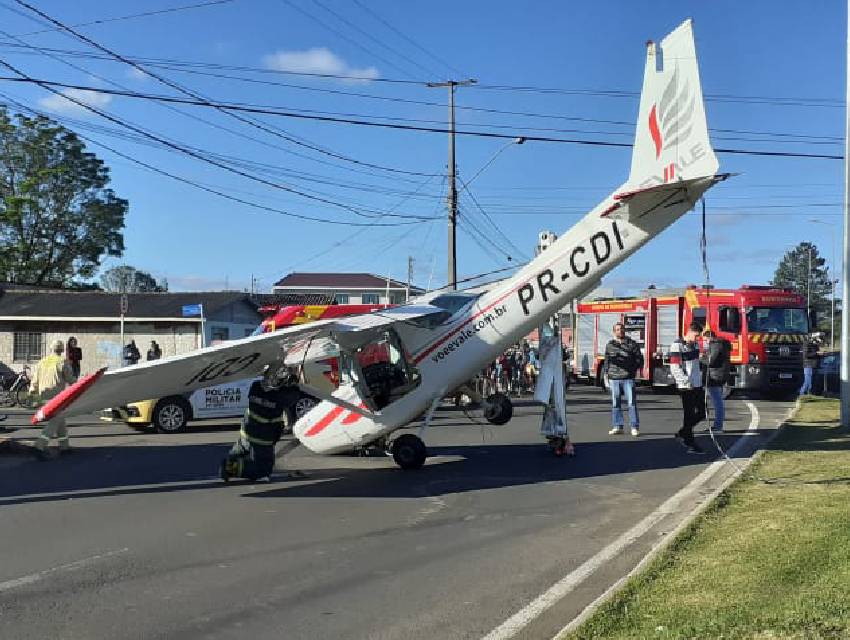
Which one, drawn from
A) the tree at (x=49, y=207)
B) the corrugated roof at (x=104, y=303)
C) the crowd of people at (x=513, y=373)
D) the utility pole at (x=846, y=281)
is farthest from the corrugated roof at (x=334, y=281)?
the utility pole at (x=846, y=281)

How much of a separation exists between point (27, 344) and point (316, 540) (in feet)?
88.4

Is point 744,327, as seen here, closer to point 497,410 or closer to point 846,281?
point 846,281

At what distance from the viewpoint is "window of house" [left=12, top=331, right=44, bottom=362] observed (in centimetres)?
2967

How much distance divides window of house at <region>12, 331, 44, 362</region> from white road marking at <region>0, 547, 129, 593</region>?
2615 cm

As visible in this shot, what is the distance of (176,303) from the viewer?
100 feet

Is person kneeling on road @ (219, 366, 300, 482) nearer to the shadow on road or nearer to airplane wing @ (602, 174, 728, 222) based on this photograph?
the shadow on road

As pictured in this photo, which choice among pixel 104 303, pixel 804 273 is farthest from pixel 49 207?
pixel 804 273

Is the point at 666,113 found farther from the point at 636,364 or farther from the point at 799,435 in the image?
the point at 799,435

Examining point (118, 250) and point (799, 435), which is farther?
point (118, 250)

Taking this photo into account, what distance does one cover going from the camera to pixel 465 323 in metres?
10.6

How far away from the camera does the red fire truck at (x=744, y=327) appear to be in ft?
71.5

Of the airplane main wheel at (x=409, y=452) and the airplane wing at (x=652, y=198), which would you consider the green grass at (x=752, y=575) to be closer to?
the airplane wing at (x=652, y=198)

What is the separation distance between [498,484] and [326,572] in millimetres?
3777

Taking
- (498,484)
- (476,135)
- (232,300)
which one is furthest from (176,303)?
(498,484)
